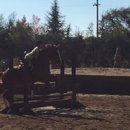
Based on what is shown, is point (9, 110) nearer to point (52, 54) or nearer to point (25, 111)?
point (25, 111)

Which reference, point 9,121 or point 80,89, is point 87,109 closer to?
point 9,121

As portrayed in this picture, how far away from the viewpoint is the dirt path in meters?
9.03

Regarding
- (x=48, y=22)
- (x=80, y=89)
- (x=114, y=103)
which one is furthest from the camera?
(x=48, y=22)

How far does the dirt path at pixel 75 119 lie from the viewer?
9.03m

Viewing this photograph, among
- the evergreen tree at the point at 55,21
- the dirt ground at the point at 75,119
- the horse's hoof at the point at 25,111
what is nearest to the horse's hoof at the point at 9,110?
the horse's hoof at the point at 25,111

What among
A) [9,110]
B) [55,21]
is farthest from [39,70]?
[55,21]

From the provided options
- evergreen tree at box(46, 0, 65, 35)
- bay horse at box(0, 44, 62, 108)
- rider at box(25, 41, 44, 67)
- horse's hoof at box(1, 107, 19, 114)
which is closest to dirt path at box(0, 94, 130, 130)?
horse's hoof at box(1, 107, 19, 114)

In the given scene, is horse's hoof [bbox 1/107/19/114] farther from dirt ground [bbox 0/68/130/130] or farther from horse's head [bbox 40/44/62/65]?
horse's head [bbox 40/44/62/65]

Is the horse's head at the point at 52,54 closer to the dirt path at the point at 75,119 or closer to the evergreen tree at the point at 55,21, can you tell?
the dirt path at the point at 75,119

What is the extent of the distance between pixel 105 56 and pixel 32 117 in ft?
98.8

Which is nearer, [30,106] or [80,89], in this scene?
[30,106]

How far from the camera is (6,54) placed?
132ft

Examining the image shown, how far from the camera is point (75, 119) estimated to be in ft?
33.8

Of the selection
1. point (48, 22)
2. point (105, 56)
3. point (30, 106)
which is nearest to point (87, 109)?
point (30, 106)
